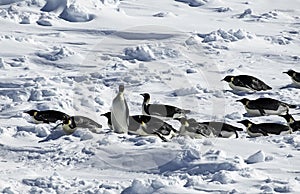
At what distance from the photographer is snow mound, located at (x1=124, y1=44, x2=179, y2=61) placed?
538 inches

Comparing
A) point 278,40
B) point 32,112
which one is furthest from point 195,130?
point 278,40

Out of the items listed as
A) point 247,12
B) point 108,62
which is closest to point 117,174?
point 108,62

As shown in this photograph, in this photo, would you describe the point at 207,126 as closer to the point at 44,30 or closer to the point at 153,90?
the point at 153,90

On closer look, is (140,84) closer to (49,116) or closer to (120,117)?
(49,116)

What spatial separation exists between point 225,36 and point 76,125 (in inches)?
302

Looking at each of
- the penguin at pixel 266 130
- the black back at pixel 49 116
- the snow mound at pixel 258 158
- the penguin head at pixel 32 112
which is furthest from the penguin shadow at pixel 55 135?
the snow mound at pixel 258 158

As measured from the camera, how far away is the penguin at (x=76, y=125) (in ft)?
27.4

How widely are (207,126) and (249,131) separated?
576 millimetres

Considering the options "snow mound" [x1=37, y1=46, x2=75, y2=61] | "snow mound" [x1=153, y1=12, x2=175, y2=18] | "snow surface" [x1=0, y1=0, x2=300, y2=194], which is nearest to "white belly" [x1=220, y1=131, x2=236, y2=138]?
"snow surface" [x1=0, y1=0, x2=300, y2=194]

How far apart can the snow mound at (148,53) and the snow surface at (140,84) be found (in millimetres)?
32

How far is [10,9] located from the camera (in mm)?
16734

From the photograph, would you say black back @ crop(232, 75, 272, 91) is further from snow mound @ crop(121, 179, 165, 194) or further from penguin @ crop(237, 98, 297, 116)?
snow mound @ crop(121, 179, 165, 194)

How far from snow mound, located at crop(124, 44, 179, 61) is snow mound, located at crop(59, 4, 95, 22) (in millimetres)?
2783

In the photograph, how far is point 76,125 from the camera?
843 centimetres
